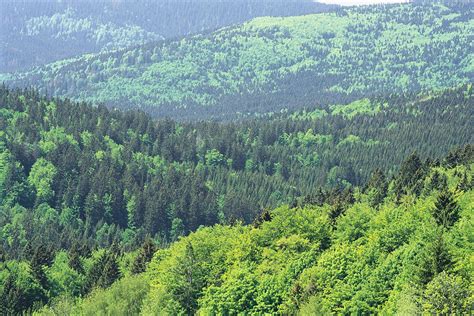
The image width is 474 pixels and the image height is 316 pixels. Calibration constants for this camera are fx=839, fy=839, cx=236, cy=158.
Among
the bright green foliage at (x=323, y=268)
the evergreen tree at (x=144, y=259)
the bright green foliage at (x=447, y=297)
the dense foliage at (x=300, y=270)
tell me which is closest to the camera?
the bright green foliage at (x=447, y=297)

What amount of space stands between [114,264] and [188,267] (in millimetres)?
31981

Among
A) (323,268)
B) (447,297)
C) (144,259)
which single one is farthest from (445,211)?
(144,259)

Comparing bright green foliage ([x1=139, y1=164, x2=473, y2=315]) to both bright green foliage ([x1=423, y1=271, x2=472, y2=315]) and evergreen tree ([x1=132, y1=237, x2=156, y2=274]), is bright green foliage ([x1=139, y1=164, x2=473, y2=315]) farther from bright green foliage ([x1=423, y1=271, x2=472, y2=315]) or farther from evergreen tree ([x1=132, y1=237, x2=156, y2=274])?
evergreen tree ([x1=132, y1=237, x2=156, y2=274])

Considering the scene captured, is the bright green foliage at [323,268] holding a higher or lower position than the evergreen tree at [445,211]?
lower

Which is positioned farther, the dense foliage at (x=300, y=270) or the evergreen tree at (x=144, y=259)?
the evergreen tree at (x=144, y=259)

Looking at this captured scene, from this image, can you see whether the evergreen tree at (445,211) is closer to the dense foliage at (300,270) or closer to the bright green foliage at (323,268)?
the dense foliage at (300,270)

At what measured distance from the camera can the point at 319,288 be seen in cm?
9638

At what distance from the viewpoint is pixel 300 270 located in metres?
105

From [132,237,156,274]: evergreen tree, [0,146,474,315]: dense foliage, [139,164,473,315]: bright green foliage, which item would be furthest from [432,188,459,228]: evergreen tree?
[132,237,156,274]: evergreen tree

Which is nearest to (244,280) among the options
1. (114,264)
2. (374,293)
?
(374,293)

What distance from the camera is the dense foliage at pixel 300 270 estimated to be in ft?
274

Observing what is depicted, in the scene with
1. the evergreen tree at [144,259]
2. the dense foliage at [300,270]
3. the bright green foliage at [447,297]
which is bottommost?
the evergreen tree at [144,259]

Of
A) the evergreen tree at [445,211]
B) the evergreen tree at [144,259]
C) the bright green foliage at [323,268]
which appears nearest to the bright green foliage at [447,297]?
the bright green foliage at [323,268]

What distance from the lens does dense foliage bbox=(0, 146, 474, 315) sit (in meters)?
83.4
